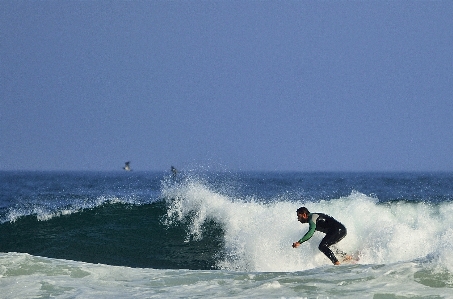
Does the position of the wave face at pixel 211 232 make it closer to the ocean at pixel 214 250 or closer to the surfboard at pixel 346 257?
the ocean at pixel 214 250

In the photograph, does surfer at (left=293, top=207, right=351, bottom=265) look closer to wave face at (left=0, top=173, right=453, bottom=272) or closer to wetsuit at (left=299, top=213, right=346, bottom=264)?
wetsuit at (left=299, top=213, right=346, bottom=264)

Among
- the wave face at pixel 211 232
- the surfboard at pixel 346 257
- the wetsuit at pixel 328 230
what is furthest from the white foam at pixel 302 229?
the wetsuit at pixel 328 230

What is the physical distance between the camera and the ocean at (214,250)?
9.97 m

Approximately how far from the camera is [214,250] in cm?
1798

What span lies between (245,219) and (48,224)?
7504 millimetres

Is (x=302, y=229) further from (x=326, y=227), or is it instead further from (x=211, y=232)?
(x=211, y=232)

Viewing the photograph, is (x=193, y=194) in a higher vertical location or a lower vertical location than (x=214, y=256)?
higher

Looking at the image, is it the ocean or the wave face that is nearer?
the ocean

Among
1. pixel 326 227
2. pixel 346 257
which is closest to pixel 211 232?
pixel 326 227

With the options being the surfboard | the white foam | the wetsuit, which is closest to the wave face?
the white foam

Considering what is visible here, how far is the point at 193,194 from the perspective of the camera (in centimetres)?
2298

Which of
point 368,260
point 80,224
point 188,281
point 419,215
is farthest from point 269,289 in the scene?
point 80,224

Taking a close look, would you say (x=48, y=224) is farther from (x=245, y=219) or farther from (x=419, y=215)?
(x=419, y=215)

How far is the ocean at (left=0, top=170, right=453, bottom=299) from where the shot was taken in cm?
997
